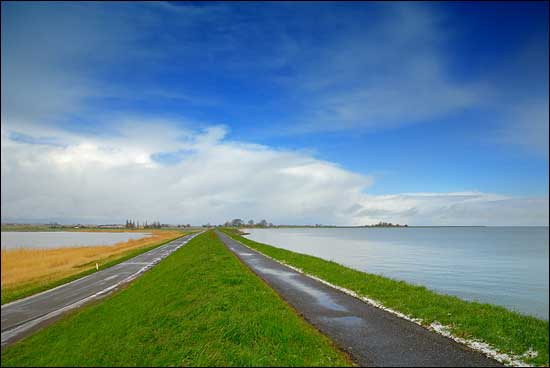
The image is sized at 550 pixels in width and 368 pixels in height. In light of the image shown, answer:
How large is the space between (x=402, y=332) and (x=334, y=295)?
263 inches

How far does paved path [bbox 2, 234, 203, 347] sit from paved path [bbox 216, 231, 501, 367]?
15003 millimetres

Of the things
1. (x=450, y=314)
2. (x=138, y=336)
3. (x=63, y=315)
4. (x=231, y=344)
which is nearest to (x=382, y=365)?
(x=231, y=344)

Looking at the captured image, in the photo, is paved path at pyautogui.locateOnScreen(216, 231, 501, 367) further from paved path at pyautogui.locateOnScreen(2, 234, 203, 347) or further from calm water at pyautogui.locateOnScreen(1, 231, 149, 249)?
calm water at pyautogui.locateOnScreen(1, 231, 149, 249)

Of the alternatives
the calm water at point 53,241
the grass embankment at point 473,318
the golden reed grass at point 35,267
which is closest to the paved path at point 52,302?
the golden reed grass at point 35,267

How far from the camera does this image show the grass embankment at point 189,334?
30.0 feet

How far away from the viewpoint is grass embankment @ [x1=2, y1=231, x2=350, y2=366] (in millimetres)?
9133

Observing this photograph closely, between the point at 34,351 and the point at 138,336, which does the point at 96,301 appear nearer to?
the point at 34,351

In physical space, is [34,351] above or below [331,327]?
below

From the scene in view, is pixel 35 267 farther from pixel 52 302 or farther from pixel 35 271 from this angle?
pixel 52 302

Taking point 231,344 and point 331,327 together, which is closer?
point 231,344

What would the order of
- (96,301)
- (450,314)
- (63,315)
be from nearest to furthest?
1. (450,314)
2. (63,315)
3. (96,301)

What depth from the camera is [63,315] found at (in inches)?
809

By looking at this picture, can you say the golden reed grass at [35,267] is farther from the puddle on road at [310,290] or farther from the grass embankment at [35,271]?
the puddle on road at [310,290]

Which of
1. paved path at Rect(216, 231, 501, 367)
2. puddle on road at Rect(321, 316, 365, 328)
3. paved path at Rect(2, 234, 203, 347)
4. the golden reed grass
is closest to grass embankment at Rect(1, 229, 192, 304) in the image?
the golden reed grass
